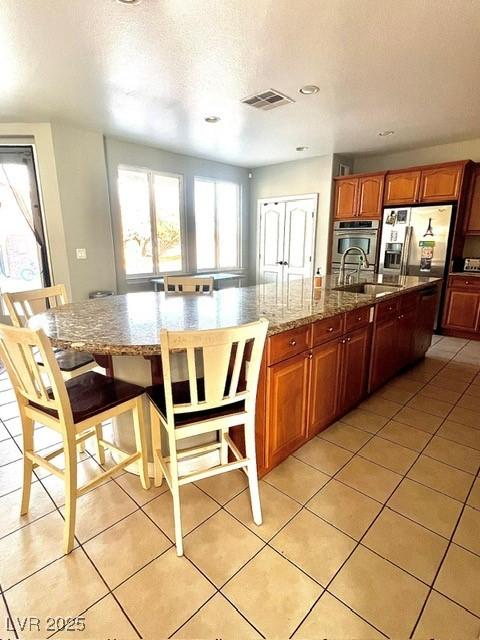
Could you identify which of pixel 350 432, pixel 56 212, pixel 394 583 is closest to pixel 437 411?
pixel 350 432

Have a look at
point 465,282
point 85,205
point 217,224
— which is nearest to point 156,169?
point 85,205

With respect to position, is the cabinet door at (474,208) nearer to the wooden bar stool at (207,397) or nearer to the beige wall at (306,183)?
the beige wall at (306,183)

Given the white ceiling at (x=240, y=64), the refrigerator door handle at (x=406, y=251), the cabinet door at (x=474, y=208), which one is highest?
the white ceiling at (x=240, y=64)

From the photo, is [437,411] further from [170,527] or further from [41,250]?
[41,250]

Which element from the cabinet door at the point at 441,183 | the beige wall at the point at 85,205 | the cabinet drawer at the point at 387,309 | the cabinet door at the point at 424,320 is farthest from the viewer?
the cabinet door at the point at 441,183

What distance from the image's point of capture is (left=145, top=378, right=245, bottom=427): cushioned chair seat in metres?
1.46

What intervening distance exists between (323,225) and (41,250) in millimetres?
4196

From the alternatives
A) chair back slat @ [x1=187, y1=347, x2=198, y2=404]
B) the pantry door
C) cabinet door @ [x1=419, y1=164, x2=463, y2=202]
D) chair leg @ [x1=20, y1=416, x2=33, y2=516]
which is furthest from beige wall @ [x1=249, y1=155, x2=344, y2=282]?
Result: chair leg @ [x1=20, y1=416, x2=33, y2=516]

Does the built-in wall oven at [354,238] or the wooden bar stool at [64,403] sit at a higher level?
the built-in wall oven at [354,238]

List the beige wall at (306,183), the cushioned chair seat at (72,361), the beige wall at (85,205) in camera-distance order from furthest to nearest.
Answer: the beige wall at (306,183)
the beige wall at (85,205)
the cushioned chair seat at (72,361)

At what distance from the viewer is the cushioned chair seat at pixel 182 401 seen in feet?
4.81

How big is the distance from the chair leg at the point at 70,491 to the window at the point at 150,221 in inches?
149

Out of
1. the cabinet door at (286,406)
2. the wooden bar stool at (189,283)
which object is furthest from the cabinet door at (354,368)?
the wooden bar stool at (189,283)

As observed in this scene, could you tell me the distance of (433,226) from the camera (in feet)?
14.8
